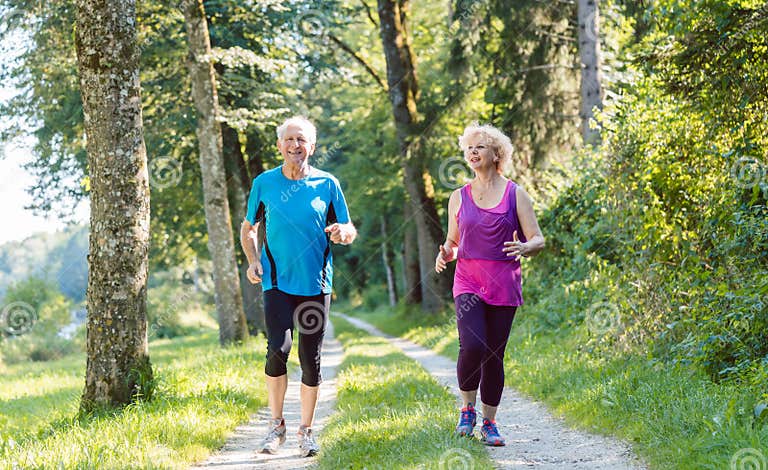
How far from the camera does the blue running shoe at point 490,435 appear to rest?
5723mm

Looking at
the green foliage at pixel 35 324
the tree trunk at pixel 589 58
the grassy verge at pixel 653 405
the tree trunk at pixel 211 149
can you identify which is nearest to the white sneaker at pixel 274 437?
the grassy verge at pixel 653 405

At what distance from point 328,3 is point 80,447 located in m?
14.2

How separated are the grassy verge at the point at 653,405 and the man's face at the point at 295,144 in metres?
3.09

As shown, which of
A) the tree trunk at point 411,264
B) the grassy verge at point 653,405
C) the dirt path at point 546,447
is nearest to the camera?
the grassy verge at point 653,405

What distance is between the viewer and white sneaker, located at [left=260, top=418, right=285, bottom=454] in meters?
5.78

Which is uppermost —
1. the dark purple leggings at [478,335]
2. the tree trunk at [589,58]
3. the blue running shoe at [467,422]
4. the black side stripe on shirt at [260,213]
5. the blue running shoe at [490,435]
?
the tree trunk at [589,58]

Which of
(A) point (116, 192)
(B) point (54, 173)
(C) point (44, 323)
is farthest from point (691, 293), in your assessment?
(C) point (44, 323)

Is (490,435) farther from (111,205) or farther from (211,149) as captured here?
(211,149)

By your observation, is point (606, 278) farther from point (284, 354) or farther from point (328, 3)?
point (328, 3)

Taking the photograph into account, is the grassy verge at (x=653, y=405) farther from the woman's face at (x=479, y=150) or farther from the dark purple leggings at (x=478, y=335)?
the woman's face at (x=479, y=150)

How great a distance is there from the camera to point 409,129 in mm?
19547

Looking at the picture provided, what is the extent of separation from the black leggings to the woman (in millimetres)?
1001

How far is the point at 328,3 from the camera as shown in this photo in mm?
17812

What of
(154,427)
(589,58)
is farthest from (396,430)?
(589,58)
